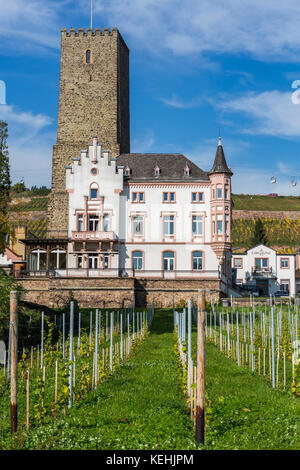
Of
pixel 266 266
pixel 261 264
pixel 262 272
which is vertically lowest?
pixel 262 272

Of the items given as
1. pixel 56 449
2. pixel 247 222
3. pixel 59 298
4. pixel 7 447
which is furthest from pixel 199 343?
A: pixel 247 222

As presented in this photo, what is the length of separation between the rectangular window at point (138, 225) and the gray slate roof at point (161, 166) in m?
4.18

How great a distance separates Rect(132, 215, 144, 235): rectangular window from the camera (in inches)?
2292

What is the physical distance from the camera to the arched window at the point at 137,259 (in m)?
58.0

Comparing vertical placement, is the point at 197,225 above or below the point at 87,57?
below

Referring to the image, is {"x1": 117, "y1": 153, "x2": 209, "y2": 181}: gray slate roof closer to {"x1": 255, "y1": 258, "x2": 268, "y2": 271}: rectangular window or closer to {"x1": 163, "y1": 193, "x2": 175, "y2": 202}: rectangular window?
{"x1": 163, "y1": 193, "x2": 175, "y2": 202}: rectangular window

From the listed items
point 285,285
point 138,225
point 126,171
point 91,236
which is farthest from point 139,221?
point 285,285

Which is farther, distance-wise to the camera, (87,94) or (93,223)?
(87,94)

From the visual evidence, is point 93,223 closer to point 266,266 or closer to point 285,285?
point 266,266

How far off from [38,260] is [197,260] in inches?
651

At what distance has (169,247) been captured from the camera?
58.0 meters

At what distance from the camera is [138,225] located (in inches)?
2296

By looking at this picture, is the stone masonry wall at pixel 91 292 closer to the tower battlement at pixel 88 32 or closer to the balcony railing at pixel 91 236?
the balcony railing at pixel 91 236

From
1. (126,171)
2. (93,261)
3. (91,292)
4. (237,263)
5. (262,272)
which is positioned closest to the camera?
(91,292)
